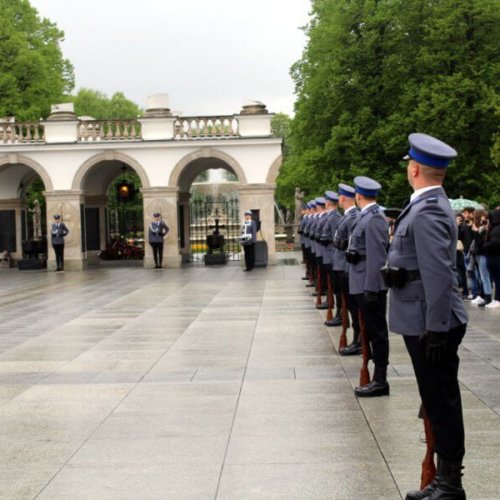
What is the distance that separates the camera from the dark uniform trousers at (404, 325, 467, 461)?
5.49 metres

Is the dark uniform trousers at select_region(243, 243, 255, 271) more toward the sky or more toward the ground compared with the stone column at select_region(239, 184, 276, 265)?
more toward the ground

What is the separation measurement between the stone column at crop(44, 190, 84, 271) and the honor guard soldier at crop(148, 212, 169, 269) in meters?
2.91

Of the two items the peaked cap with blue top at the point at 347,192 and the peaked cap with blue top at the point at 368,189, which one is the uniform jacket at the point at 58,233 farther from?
the peaked cap with blue top at the point at 368,189

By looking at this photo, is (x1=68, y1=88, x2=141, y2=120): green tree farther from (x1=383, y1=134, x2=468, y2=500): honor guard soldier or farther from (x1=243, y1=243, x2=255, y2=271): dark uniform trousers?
(x1=383, y1=134, x2=468, y2=500): honor guard soldier

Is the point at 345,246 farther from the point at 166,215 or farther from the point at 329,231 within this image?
the point at 166,215

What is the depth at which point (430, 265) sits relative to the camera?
18.2ft

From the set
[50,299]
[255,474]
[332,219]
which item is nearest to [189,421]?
[255,474]

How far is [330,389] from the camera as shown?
30.1ft

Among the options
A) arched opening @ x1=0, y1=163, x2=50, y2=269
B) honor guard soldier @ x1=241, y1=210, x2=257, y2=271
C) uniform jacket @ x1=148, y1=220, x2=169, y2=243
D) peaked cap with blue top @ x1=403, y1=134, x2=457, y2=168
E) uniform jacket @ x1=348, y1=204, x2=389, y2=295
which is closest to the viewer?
peaked cap with blue top @ x1=403, y1=134, x2=457, y2=168

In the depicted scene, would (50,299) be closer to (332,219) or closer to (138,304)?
(138,304)

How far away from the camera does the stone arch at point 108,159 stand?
114 ft

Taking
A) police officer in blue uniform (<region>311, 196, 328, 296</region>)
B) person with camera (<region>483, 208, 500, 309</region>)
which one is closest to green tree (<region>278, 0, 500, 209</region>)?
police officer in blue uniform (<region>311, 196, 328, 296</region>)

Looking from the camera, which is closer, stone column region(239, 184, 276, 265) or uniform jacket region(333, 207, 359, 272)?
uniform jacket region(333, 207, 359, 272)

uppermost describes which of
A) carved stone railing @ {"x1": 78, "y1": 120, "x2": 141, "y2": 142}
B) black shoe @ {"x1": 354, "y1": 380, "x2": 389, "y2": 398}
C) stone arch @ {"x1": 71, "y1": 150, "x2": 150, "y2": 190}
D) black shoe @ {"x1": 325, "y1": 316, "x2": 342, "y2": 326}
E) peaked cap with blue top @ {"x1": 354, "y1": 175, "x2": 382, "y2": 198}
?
carved stone railing @ {"x1": 78, "y1": 120, "x2": 141, "y2": 142}
